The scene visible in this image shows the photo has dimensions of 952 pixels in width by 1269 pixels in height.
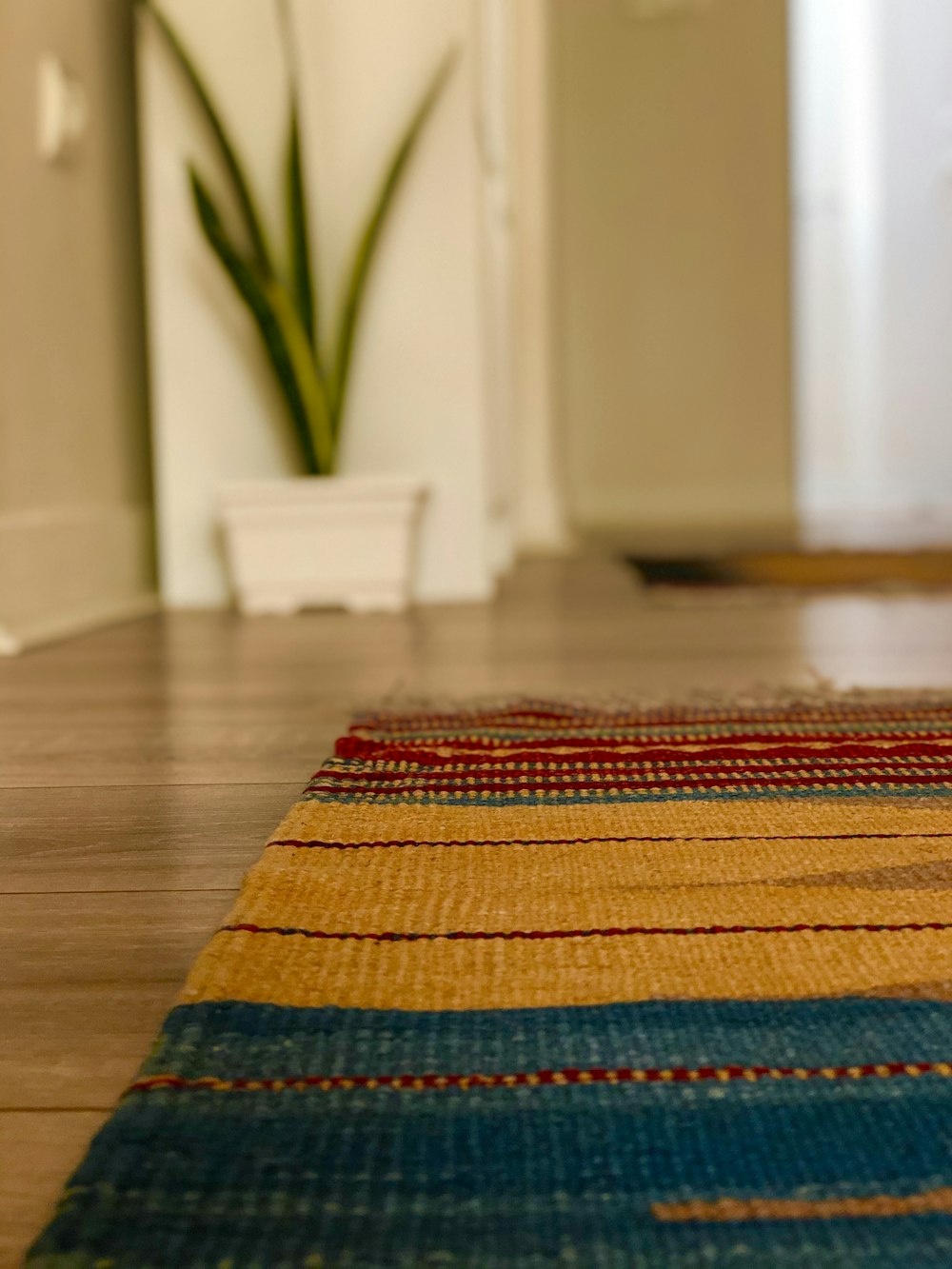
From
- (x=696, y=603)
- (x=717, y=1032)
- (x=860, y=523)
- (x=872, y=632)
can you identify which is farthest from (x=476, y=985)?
(x=860, y=523)

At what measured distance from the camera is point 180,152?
2.18 meters

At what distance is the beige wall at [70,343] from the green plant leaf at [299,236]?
0.31 m

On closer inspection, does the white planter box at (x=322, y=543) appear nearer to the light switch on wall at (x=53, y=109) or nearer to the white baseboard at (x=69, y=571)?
the white baseboard at (x=69, y=571)

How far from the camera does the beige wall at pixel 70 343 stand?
181 centimetres

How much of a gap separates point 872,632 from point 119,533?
1.18 m

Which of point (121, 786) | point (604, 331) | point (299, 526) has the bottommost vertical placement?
point (121, 786)

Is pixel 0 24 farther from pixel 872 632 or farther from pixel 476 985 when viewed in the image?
pixel 476 985

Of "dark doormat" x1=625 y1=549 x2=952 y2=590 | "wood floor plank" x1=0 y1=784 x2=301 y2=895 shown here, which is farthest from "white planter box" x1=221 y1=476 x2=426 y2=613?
"wood floor plank" x1=0 y1=784 x2=301 y2=895

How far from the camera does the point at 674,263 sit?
4.89 meters

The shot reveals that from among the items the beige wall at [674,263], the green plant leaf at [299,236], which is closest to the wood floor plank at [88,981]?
the green plant leaf at [299,236]

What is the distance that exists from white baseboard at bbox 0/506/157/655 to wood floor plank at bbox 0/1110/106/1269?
1.29 metres

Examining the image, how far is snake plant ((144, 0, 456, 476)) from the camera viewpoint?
204cm

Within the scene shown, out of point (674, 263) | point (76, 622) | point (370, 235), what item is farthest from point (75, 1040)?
point (674, 263)

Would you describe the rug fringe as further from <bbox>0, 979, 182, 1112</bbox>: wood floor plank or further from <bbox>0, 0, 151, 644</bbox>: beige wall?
<bbox>0, 0, 151, 644</bbox>: beige wall
